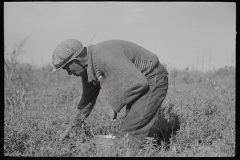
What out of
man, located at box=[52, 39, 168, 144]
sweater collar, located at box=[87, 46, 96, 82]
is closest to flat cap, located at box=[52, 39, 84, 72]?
man, located at box=[52, 39, 168, 144]

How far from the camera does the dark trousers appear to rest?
348 cm

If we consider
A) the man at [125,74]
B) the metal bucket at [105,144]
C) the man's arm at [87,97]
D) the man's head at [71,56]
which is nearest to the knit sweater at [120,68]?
the man at [125,74]

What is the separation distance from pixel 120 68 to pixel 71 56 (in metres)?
0.70

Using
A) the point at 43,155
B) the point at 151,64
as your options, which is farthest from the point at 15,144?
the point at 151,64

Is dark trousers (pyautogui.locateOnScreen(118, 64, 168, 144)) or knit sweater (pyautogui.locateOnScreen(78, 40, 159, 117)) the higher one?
knit sweater (pyautogui.locateOnScreen(78, 40, 159, 117))

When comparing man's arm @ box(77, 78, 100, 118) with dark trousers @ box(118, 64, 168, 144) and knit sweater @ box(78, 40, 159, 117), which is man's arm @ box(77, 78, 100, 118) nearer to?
knit sweater @ box(78, 40, 159, 117)

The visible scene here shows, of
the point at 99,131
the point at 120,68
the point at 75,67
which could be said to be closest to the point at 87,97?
the point at 99,131

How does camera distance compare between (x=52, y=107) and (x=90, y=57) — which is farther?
(x=52, y=107)

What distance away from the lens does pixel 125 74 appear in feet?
10.6

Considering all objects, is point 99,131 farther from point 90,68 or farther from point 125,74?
point 125,74

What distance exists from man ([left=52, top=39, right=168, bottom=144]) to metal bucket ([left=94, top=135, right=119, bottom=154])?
0.14 meters

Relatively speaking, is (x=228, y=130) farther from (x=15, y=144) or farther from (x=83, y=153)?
(x=15, y=144)

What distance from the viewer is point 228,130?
4781mm

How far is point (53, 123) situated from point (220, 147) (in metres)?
2.30
